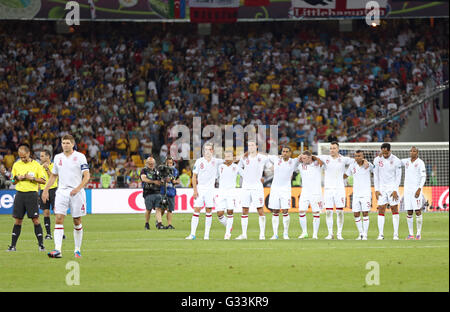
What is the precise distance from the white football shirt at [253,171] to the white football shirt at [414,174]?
353 centimetres

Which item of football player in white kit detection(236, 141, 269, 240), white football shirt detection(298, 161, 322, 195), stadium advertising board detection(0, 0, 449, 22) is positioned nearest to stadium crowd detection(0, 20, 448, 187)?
stadium advertising board detection(0, 0, 449, 22)

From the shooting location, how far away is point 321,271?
12164 mm

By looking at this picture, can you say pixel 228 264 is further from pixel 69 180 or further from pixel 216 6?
pixel 216 6

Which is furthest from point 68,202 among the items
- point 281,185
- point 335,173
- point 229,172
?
point 335,173

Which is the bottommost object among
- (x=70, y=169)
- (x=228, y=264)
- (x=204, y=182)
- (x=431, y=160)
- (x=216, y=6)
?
(x=228, y=264)

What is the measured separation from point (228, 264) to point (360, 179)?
6.54 m

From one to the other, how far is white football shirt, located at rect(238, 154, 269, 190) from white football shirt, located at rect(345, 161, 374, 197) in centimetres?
220

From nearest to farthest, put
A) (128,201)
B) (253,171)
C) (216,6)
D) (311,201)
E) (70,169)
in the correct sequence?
(70,169), (253,171), (311,201), (128,201), (216,6)

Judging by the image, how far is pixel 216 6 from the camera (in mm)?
37562

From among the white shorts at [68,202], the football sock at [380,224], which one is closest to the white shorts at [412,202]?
the football sock at [380,224]

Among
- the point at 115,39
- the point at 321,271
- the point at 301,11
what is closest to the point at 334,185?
the point at 321,271

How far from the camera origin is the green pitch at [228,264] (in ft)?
35.7

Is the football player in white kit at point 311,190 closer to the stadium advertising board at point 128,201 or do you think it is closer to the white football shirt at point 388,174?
the white football shirt at point 388,174

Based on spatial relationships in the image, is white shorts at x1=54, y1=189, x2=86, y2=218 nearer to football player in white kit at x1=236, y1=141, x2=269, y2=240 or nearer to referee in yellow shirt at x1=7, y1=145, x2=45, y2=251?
referee in yellow shirt at x1=7, y1=145, x2=45, y2=251
